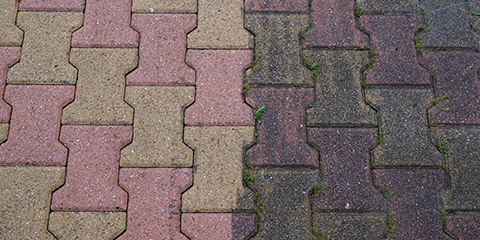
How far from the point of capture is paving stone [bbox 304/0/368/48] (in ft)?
8.06

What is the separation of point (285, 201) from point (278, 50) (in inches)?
38.1

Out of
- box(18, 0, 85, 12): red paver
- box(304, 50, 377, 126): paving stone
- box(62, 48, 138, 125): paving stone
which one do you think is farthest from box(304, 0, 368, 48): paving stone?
box(18, 0, 85, 12): red paver

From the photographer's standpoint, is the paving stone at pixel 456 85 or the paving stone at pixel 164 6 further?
the paving stone at pixel 164 6

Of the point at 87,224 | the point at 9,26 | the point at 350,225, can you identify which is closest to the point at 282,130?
the point at 350,225

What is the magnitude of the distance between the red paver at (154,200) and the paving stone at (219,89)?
355mm

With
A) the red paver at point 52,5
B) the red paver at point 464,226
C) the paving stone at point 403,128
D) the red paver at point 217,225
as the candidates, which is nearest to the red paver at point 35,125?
the red paver at point 52,5

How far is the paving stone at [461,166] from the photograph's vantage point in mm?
2211

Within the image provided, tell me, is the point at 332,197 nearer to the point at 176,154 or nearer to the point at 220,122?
the point at 220,122

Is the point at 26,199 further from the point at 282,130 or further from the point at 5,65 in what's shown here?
the point at 282,130

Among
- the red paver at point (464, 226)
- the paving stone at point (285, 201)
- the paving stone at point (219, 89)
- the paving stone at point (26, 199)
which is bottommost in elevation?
the paving stone at point (26, 199)

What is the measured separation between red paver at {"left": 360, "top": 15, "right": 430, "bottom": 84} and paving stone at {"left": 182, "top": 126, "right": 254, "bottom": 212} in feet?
3.13

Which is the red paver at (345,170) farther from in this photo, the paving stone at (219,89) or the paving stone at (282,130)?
the paving stone at (219,89)

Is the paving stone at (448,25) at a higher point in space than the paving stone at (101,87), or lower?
higher

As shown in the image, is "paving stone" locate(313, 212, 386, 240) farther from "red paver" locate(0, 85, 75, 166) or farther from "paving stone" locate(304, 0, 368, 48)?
"red paver" locate(0, 85, 75, 166)
